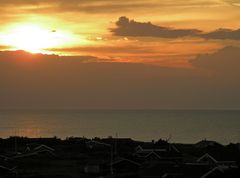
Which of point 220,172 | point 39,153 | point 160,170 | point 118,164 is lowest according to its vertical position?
point 220,172

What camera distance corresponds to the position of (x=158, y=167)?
53.5 metres

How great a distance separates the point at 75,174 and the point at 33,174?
398cm

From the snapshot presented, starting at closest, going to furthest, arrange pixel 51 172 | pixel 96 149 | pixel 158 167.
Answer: pixel 158 167 → pixel 51 172 → pixel 96 149

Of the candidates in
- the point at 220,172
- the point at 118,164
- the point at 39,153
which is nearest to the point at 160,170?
the point at 220,172

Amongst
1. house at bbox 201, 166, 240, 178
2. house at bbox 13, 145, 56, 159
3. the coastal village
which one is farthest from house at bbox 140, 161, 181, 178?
house at bbox 13, 145, 56, 159

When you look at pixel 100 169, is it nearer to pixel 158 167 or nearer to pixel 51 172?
pixel 51 172

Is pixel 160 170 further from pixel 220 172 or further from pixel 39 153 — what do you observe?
pixel 39 153

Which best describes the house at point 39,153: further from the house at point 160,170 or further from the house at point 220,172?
the house at point 220,172

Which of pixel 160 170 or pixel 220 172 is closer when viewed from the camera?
pixel 220 172

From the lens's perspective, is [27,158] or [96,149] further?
[96,149]

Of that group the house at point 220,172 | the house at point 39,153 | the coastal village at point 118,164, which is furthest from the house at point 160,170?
the house at point 39,153

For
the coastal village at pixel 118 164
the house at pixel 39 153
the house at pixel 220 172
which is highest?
the house at pixel 39 153

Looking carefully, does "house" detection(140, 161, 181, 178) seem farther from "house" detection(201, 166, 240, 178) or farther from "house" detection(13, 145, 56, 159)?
"house" detection(13, 145, 56, 159)

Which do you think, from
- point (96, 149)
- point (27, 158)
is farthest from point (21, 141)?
point (27, 158)
